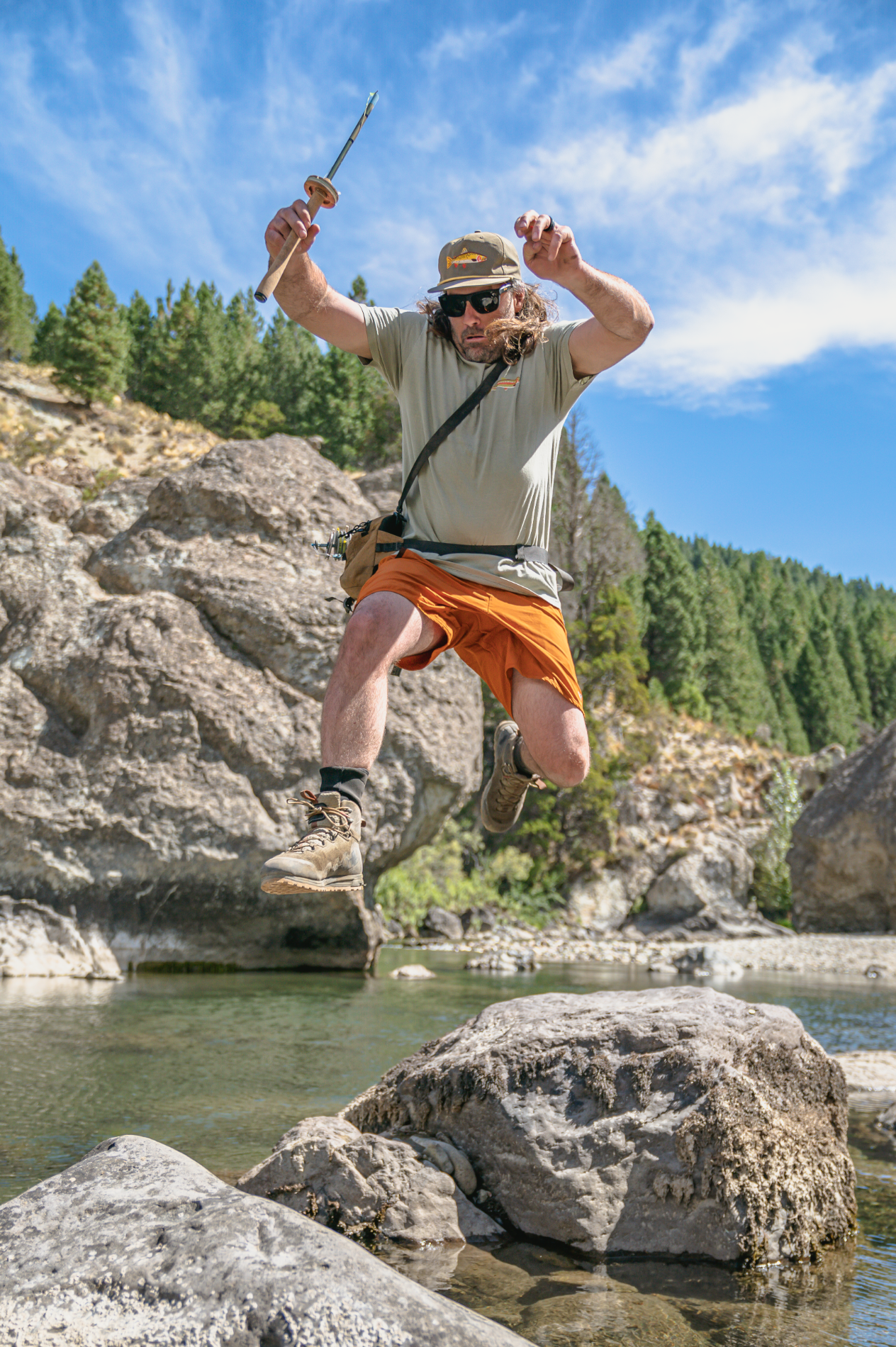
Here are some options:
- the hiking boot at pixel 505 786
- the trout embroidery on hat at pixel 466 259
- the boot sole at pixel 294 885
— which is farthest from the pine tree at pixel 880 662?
the boot sole at pixel 294 885

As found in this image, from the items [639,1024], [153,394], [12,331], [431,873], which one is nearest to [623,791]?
[431,873]

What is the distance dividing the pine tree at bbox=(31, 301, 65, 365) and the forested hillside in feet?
0.56

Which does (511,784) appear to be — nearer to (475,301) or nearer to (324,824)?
(324,824)

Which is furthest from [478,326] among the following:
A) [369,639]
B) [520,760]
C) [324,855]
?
[324,855]

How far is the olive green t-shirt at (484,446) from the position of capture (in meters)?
3.73

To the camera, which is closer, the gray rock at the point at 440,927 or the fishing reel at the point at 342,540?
the fishing reel at the point at 342,540

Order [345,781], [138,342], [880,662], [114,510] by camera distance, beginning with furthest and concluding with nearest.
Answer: [880,662]
[138,342]
[114,510]
[345,781]

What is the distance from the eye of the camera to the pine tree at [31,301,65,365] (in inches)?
2076

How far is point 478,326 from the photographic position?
12.8 ft

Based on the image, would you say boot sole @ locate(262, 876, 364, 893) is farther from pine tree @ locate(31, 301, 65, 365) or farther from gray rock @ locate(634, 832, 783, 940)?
pine tree @ locate(31, 301, 65, 365)

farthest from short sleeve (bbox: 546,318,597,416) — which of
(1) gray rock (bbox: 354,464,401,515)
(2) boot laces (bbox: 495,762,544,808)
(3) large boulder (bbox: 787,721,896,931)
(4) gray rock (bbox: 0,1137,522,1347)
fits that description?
(3) large boulder (bbox: 787,721,896,931)

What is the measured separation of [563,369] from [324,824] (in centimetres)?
193

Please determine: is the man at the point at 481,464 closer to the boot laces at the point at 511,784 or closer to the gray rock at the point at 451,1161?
the boot laces at the point at 511,784

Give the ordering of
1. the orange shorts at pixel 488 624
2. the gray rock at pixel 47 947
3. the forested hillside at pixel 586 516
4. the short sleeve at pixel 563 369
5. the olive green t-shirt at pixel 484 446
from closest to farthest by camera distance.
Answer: the orange shorts at pixel 488 624 < the olive green t-shirt at pixel 484 446 < the short sleeve at pixel 563 369 < the gray rock at pixel 47 947 < the forested hillside at pixel 586 516
